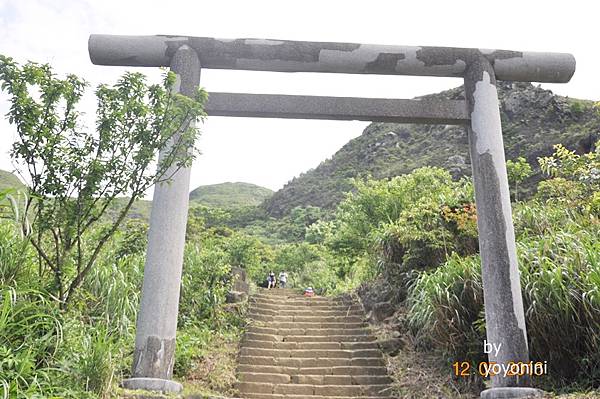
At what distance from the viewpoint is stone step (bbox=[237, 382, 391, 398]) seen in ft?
20.6

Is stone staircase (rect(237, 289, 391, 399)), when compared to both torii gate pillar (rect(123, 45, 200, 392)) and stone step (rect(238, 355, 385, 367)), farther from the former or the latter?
torii gate pillar (rect(123, 45, 200, 392))

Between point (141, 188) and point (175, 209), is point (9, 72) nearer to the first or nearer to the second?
point (141, 188)

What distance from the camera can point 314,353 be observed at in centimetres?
749

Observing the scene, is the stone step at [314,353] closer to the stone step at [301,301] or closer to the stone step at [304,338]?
the stone step at [304,338]

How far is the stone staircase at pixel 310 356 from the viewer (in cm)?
638

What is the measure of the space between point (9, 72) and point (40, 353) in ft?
6.75

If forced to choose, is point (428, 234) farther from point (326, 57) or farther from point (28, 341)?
point (28, 341)

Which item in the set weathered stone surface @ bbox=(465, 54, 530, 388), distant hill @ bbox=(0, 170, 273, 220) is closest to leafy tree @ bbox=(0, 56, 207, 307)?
weathered stone surface @ bbox=(465, 54, 530, 388)

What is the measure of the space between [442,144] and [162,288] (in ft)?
98.4

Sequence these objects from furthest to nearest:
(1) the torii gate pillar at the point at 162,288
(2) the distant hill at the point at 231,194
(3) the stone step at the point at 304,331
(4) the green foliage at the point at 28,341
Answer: (2) the distant hill at the point at 231,194 → (3) the stone step at the point at 304,331 → (1) the torii gate pillar at the point at 162,288 → (4) the green foliage at the point at 28,341

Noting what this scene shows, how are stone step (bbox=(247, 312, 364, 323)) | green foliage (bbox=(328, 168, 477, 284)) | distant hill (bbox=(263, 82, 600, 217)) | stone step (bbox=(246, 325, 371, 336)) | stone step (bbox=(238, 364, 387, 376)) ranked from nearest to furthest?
stone step (bbox=(238, 364, 387, 376))
green foliage (bbox=(328, 168, 477, 284))
stone step (bbox=(246, 325, 371, 336))
stone step (bbox=(247, 312, 364, 323))
distant hill (bbox=(263, 82, 600, 217))

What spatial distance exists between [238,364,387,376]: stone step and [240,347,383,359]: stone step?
14.9 inches

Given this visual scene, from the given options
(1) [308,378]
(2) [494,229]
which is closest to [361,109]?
(2) [494,229]

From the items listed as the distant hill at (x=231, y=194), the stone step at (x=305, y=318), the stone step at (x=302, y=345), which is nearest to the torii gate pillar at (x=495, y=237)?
the stone step at (x=302, y=345)
